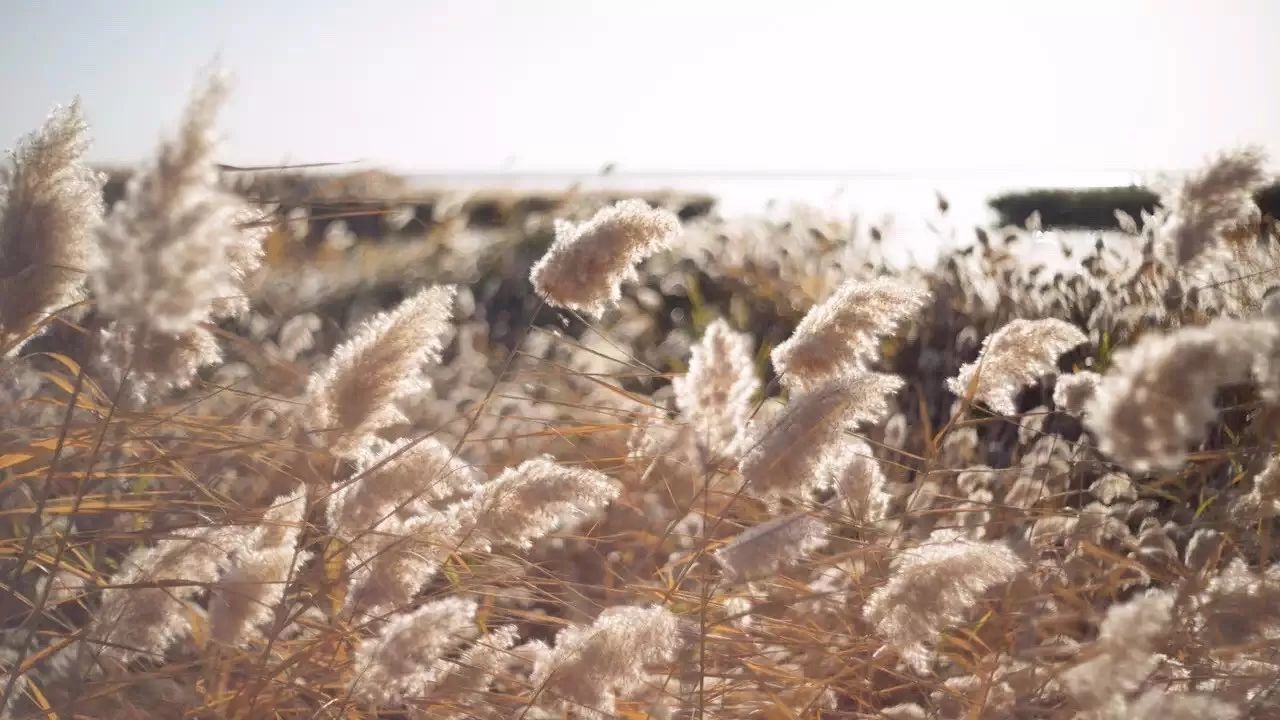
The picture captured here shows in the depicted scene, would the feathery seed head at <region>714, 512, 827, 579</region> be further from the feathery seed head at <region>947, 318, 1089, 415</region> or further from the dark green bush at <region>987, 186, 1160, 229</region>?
the dark green bush at <region>987, 186, 1160, 229</region>

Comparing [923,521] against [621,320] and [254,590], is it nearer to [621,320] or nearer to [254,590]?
[254,590]

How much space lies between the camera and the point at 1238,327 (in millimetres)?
1148

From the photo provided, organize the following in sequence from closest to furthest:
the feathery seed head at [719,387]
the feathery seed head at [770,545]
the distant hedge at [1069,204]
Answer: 1. the feathery seed head at [770,545]
2. the feathery seed head at [719,387]
3. the distant hedge at [1069,204]

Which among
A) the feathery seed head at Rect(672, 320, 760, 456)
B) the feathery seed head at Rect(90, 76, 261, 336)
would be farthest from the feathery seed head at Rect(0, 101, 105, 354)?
the feathery seed head at Rect(672, 320, 760, 456)

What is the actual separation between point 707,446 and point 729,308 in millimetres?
3501

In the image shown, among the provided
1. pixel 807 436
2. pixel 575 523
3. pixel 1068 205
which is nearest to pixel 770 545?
pixel 807 436

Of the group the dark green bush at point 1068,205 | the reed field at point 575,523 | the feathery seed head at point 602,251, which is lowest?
the dark green bush at point 1068,205

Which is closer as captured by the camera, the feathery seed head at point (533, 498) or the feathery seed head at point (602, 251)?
the feathery seed head at point (533, 498)

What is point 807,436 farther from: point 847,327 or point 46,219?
point 46,219

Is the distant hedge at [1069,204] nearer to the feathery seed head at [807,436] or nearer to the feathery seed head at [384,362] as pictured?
the feathery seed head at [807,436]

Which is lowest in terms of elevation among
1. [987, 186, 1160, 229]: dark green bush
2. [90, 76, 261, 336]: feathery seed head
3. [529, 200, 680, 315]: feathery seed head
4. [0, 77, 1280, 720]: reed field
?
[987, 186, 1160, 229]: dark green bush

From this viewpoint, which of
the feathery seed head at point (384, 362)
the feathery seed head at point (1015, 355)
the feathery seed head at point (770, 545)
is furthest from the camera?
the feathery seed head at point (1015, 355)

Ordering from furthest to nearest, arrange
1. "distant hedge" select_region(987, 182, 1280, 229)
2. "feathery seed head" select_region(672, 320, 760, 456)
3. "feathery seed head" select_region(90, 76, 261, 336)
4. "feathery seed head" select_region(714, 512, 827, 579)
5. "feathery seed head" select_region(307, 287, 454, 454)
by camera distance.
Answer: "distant hedge" select_region(987, 182, 1280, 229), "feathery seed head" select_region(672, 320, 760, 456), "feathery seed head" select_region(307, 287, 454, 454), "feathery seed head" select_region(714, 512, 827, 579), "feathery seed head" select_region(90, 76, 261, 336)

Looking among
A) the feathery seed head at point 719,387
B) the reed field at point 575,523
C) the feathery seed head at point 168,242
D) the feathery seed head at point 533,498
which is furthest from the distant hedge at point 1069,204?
the feathery seed head at point 168,242
